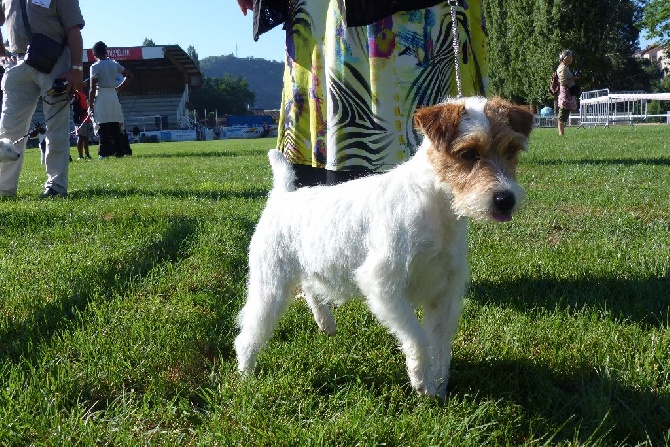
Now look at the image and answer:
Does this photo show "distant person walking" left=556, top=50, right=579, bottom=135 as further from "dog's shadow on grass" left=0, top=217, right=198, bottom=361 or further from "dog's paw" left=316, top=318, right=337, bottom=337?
"dog's paw" left=316, top=318, right=337, bottom=337

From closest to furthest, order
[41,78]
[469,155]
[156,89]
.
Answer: [469,155]
[41,78]
[156,89]

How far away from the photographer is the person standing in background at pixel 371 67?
338cm

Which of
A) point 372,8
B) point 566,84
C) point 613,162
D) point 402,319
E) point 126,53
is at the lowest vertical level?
point 613,162

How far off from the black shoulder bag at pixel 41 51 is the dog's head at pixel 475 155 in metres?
6.29

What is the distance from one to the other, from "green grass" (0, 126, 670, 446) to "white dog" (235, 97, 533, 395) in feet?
0.80

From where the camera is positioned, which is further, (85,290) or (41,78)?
(41,78)

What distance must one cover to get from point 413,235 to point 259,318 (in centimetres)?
90

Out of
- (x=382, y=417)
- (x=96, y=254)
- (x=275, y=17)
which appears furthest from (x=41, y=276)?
(x=382, y=417)

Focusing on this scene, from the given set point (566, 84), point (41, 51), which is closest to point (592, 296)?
point (41, 51)

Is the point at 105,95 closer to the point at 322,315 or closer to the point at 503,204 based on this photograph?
the point at 322,315

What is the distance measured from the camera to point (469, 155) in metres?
2.39

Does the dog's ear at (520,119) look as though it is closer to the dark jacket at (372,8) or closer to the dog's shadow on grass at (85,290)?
the dark jacket at (372,8)

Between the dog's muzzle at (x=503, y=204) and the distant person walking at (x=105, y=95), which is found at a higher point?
the distant person walking at (x=105, y=95)

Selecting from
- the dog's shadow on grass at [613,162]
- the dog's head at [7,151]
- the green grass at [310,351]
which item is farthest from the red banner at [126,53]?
the green grass at [310,351]
